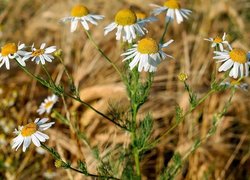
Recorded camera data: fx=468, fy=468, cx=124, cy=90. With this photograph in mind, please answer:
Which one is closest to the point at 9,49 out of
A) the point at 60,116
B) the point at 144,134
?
the point at 60,116

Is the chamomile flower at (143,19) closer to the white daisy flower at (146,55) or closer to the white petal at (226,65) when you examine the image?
the white daisy flower at (146,55)

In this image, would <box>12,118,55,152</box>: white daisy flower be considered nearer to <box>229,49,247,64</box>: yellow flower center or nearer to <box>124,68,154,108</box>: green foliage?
<box>124,68,154,108</box>: green foliage

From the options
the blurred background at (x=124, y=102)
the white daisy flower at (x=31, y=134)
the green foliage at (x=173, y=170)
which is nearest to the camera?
the white daisy flower at (x=31, y=134)

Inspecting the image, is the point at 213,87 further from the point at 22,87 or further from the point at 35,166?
the point at 22,87

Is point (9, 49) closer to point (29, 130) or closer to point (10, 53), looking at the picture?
point (10, 53)

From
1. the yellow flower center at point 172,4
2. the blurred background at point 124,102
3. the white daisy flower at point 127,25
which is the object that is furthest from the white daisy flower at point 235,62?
the blurred background at point 124,102

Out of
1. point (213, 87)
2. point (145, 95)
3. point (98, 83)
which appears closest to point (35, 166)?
point (98, 83)
